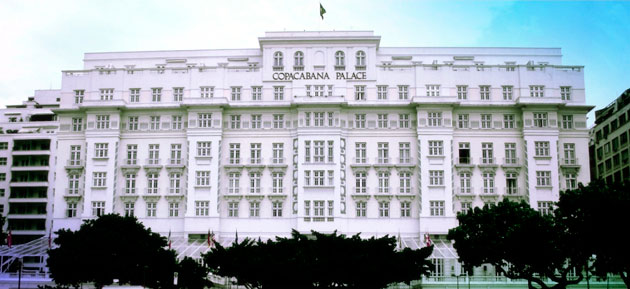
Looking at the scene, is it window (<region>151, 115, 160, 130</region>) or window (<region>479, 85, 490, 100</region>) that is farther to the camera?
window (<region>151, 115, 160, 130</region>)

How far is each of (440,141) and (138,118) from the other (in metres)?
32.0

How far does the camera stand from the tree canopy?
4953cm

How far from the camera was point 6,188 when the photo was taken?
95.8 metres

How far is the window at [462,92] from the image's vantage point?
253 feet

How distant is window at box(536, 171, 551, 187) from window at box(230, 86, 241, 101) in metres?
32.1

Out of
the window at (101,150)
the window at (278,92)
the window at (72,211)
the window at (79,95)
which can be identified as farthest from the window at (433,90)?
the window at (72,211)

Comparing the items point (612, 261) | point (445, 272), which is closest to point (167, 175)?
point (445, 272)

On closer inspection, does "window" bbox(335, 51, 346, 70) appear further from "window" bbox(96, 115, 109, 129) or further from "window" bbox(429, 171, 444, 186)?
"window" bbox(96, 115, 109, 129)

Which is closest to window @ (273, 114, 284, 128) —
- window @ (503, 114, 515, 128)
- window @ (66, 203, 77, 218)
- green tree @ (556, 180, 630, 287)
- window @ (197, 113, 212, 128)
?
window @ (197, 113, 212, 128)

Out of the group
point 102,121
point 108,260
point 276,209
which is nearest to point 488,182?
point 276,209

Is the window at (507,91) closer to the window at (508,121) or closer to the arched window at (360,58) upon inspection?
the window at (508,121)

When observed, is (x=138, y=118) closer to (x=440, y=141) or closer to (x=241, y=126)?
(x=241, y=126)

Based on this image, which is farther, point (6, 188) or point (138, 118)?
point (6, 188)

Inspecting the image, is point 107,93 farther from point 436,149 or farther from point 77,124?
point 436,149
